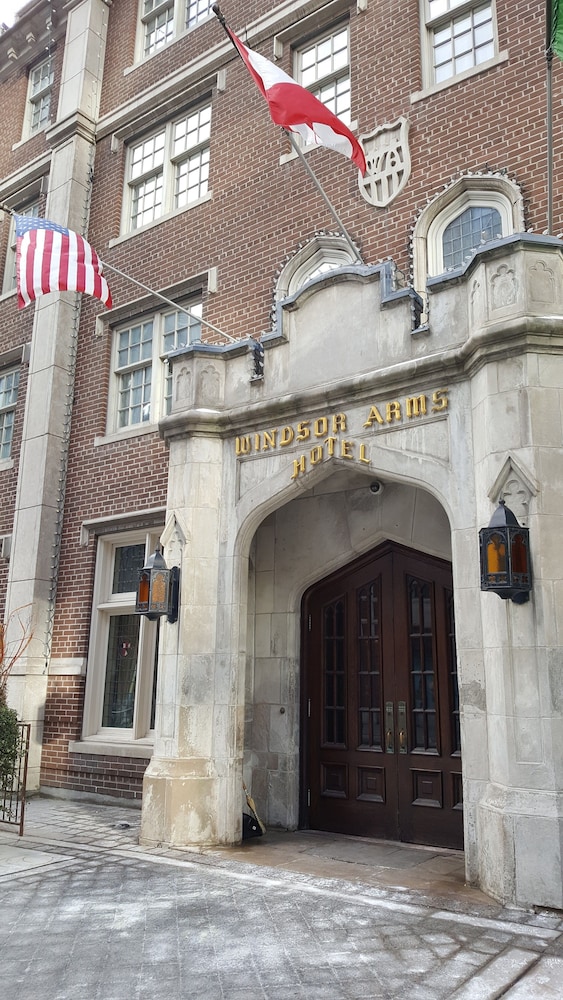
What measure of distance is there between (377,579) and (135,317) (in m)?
6.76

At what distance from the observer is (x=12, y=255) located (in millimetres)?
16000

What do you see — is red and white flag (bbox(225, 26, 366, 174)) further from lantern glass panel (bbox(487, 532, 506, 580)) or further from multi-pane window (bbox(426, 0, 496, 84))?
lantern glass panel (bbox(487, 532, 506, 580))

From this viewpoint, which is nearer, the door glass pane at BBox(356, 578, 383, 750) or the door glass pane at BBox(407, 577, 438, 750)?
the door glass pane at BBox(407, 577, 438, 750)

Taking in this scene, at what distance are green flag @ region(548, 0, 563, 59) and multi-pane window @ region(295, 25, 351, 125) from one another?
13.5ft

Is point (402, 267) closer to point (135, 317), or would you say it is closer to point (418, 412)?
point (418, 412)

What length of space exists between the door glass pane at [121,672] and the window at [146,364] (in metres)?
3.24

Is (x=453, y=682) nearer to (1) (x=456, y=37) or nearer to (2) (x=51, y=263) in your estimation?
(2) (x=51, y=263)

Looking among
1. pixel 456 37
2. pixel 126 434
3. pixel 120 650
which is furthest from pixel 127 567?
pixel 456 37

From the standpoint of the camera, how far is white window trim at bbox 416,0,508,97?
31.2 feet

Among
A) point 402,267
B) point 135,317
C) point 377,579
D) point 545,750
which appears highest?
point 135,317

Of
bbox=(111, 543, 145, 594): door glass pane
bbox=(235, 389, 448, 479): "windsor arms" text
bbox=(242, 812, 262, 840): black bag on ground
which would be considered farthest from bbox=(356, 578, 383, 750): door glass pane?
bbox=(111, 543, 145, 594): door glass pane

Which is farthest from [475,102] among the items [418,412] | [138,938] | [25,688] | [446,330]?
[25,688]

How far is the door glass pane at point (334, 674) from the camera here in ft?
29.3

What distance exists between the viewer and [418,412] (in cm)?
739
